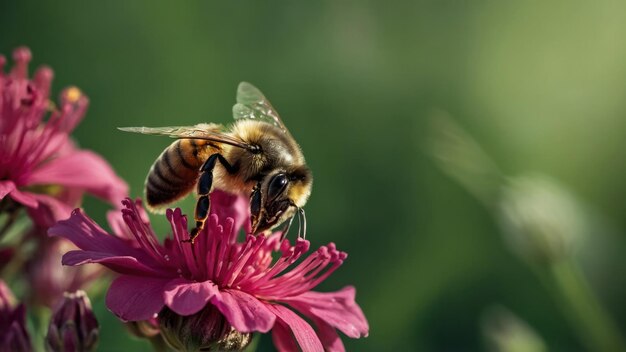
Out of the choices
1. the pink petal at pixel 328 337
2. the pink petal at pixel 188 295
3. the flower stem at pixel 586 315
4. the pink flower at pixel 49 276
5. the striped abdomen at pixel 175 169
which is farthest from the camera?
the flower stem at pixel 586 315

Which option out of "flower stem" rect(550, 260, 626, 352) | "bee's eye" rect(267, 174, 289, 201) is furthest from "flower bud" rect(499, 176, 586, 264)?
"bee's eye" rect(267, 174, 289, 201)

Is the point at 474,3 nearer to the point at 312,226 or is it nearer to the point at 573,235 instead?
the point at 312,226

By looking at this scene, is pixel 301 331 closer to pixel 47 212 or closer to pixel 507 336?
pixel 47 212

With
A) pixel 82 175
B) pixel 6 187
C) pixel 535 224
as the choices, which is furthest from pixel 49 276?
pixel 535 224

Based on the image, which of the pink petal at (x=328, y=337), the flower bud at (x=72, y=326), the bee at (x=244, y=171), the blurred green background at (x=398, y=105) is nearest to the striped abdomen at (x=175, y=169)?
the bee at (x=244, y=171)

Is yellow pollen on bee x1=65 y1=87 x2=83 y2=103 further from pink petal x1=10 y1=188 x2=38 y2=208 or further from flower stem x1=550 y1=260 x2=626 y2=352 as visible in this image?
flower stem x1=550 y1=260 x2=626 y2=352

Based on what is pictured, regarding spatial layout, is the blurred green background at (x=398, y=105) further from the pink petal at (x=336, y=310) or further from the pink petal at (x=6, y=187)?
the pink petal at (x=6, y=187)

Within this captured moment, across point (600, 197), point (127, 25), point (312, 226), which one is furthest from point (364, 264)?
point (127, 25)
